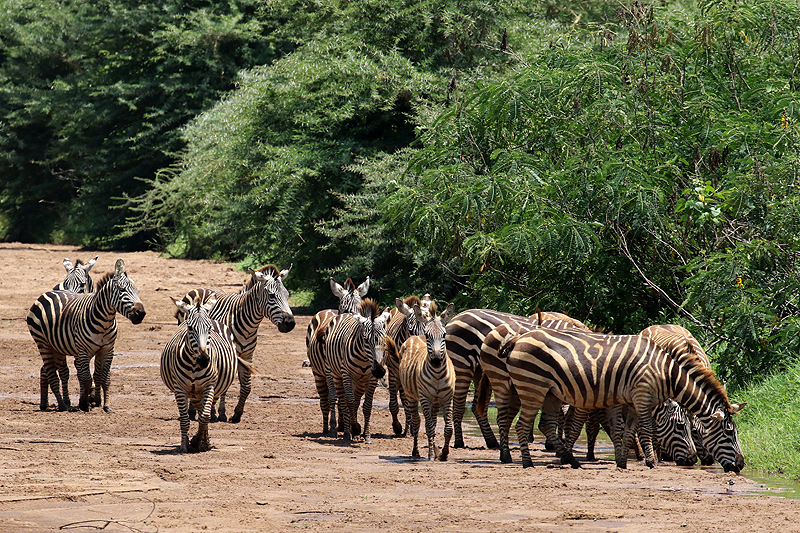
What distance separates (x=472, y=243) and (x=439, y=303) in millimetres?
6695

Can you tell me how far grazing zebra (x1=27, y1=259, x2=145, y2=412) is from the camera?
12375 millimetres

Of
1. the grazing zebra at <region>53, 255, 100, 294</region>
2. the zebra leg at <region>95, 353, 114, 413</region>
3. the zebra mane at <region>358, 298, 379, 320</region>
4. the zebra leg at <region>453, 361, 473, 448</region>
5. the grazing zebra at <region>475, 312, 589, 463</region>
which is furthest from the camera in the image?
the grazing zebra at <region>53, 255, 100, 294</region>

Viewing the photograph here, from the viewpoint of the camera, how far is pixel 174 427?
11469 millimetres

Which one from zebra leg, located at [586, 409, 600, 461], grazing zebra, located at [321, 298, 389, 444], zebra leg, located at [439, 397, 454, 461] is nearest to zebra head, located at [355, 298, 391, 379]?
grazing zebra, located at [321, 298, 389, 444]

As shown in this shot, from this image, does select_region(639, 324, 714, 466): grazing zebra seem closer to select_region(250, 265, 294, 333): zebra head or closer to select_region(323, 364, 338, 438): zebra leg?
select_region(323, 364, 338, 438): zebra leg

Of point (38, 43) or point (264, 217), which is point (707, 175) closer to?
point (264, 217)

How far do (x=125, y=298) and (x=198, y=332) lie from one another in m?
2.88

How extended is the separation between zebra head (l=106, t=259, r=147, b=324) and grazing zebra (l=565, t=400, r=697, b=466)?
5.49 metres

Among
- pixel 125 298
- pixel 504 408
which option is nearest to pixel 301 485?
pixel 504 408

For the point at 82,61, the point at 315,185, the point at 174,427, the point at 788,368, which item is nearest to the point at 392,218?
the point at 174,427

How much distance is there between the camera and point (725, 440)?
979cm

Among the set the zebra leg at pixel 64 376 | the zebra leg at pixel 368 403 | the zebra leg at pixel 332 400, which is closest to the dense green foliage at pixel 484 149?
the zebra leg at pixel 368 403

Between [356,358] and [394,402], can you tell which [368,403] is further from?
[356,358]

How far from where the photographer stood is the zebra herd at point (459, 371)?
9.94 m
